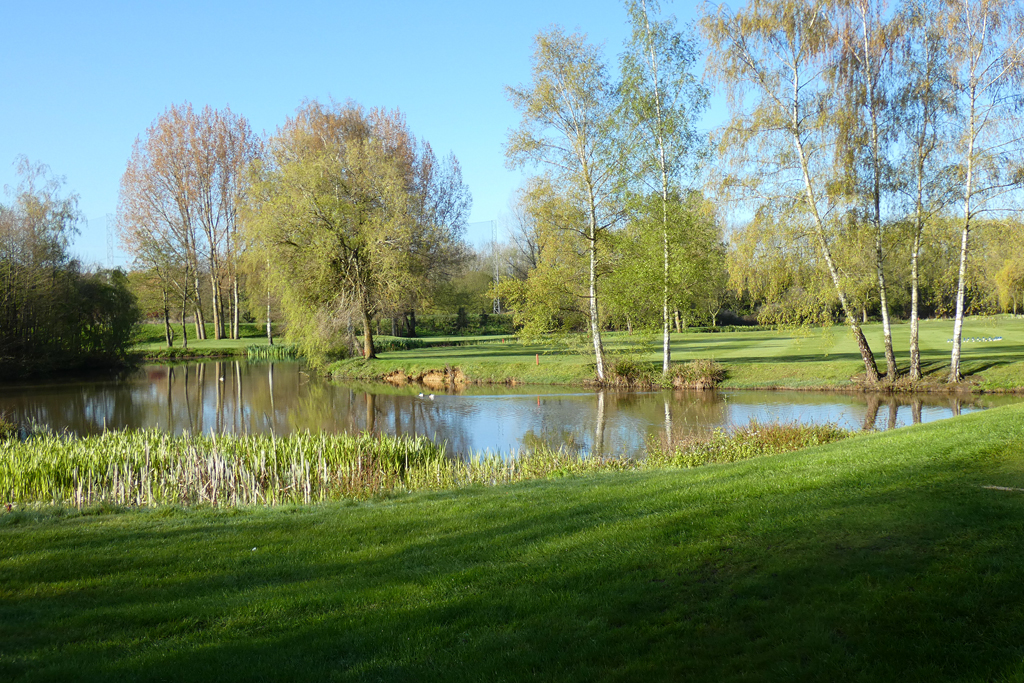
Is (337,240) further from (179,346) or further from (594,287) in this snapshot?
(179,346)

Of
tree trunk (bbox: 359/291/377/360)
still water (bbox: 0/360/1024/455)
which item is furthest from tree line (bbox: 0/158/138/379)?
tree trunk (bbox: 359/291/377/360)

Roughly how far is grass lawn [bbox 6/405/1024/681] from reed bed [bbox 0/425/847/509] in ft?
11.1

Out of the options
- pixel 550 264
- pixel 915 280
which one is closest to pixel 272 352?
pixel 550 264

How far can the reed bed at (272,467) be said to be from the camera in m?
12.1

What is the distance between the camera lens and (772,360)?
32.2 metres

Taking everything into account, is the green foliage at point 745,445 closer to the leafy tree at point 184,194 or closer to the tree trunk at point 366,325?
the tree trunk at point 366,325

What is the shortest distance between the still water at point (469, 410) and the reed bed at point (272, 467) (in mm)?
2297

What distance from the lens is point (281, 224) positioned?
36.9m

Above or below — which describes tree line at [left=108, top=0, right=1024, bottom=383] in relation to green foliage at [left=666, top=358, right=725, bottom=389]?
above

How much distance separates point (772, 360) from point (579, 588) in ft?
93.9

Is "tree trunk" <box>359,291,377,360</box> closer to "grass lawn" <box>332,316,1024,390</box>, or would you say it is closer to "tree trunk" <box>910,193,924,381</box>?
"grass lawn" <box>332,316,1024,390</box>

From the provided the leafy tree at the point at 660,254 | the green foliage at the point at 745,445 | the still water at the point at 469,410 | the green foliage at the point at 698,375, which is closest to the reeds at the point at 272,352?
the still water at the point at 469,410

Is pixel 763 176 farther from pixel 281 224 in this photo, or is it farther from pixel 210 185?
pixel 210 185

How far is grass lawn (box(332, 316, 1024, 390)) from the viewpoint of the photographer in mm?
26578
